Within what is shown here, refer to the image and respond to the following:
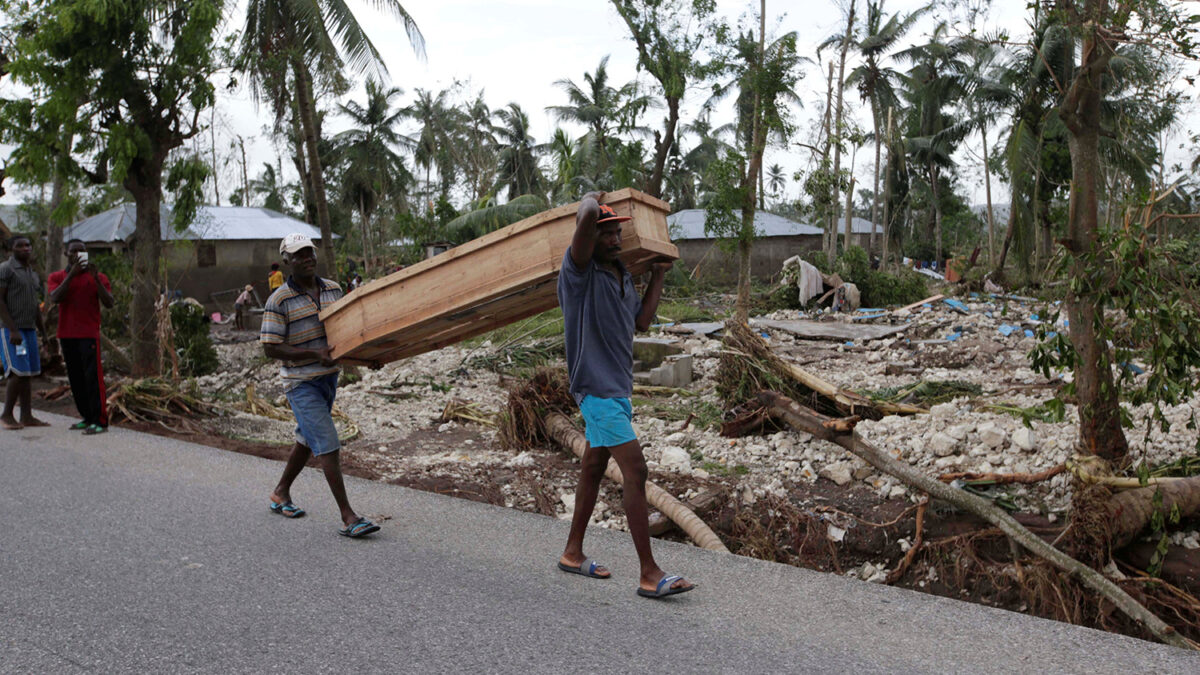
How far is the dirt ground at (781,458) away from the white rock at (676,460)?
0.02 meters

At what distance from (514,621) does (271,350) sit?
2.34m

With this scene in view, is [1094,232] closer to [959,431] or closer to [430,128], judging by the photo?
[959,431]

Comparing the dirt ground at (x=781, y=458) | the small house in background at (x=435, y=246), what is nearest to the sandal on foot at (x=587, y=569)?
the dirt ground at (x=781, y=458)

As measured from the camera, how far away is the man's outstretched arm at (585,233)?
4.05 meters

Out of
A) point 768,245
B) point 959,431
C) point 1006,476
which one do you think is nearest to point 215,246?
point 768,245

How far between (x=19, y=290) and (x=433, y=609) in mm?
6978

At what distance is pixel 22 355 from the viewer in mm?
8672

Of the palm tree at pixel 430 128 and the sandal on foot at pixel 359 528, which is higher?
the palm tree at pixel 430 128

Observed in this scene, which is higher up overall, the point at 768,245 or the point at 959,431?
the point at 768,245

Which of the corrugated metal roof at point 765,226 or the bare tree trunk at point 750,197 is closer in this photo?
the bare tree trunk at point 750,197

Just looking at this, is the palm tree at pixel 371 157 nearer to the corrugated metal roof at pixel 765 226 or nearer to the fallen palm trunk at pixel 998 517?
the corrugated metal roof at pixel 765 226

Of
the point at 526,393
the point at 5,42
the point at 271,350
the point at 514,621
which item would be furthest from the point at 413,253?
the point at 514,621

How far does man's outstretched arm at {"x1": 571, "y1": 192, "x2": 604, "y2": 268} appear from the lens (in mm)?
4047

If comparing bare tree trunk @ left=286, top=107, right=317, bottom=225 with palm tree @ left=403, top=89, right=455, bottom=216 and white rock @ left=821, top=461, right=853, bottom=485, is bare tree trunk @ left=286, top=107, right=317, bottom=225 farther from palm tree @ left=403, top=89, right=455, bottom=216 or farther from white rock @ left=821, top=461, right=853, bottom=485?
white rock @ left=821, top=461, right=853, bottom=485
